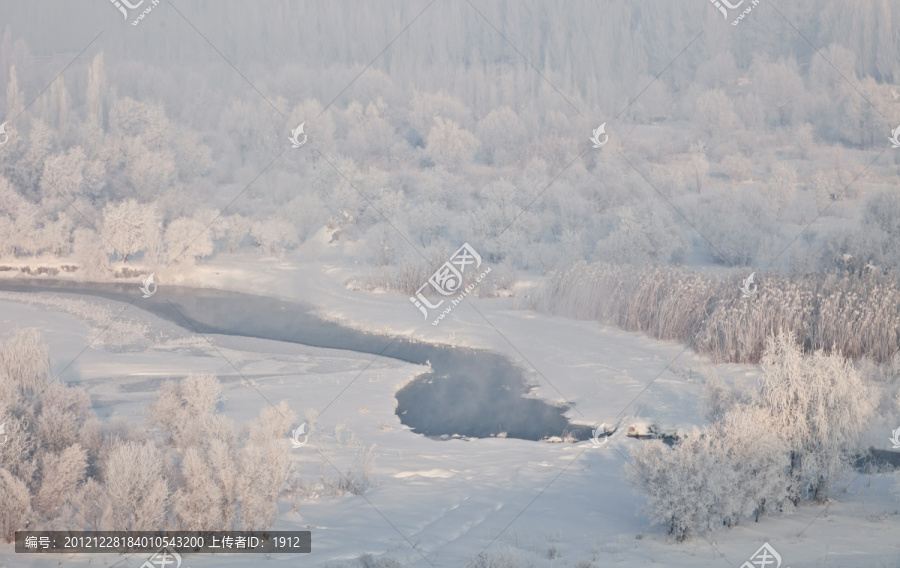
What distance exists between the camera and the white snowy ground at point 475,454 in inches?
234

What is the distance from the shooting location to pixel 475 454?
30.1 feet

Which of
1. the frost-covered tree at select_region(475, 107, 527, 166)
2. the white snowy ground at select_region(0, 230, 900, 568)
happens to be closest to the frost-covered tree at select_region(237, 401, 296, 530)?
the white snowy ground at select_region(0, 230, 900, 568)

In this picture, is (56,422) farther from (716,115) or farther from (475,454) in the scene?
(716,115)

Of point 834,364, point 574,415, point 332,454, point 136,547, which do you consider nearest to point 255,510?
point 136,547

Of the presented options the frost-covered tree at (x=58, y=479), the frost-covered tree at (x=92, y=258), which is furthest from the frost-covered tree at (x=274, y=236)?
the frost-covered tree at (x=58, y=479)

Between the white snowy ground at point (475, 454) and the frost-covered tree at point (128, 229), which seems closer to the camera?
the white snowy ground at point (475, 454)

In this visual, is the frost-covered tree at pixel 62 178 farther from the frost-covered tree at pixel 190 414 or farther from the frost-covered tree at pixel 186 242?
the frost-covered tree at pixel 190 414

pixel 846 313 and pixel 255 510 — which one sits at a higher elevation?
pixel 846 313

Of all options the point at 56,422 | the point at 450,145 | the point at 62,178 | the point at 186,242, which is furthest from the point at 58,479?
the point at 450,145

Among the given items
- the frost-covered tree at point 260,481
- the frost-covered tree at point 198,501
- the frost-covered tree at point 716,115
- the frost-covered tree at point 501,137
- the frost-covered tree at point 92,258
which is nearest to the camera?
the frost-covered tree at point 198,501

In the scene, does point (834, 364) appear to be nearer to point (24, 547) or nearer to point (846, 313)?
point (846, 313)

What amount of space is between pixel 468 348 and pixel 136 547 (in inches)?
379

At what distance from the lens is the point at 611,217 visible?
859 inches

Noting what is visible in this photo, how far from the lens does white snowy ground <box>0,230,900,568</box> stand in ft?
19.5
